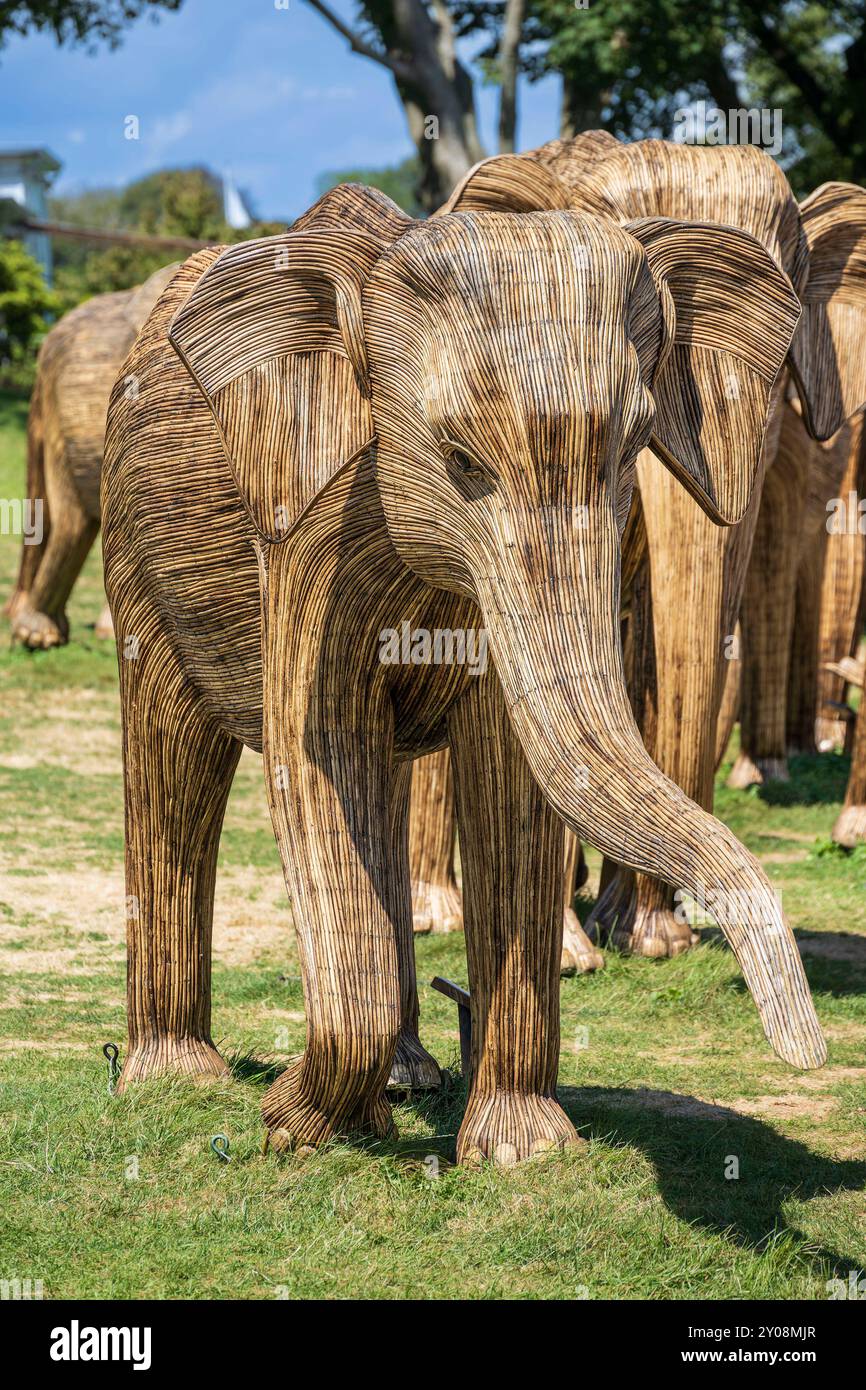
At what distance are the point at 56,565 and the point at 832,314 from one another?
7.15m

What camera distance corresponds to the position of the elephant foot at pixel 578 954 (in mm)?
6449

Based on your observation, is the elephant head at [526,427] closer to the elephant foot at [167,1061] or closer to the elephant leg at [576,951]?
the elephant foot at [167,1061]

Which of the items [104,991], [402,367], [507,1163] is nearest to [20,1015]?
[104,991]

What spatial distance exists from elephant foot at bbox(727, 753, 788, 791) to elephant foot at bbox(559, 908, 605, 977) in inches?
157

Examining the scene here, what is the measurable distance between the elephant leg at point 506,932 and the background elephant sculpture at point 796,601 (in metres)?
5.56

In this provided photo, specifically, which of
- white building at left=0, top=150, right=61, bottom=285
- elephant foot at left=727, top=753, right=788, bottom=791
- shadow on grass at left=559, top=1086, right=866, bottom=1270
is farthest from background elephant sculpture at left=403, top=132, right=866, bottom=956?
white building at left=0, top=150, right=61, bottom=285

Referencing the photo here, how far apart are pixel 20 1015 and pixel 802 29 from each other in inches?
866

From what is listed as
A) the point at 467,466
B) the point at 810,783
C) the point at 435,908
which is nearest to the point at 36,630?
the point at 810,783

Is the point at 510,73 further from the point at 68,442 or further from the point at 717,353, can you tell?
the point at 717,353

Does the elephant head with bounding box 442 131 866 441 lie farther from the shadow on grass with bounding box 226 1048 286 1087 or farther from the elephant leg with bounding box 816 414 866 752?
the elephant leg with bounding box 816 414 866 752

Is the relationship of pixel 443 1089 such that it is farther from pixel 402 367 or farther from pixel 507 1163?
pixel 402 367

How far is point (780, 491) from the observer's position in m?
9.78

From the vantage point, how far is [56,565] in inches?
480

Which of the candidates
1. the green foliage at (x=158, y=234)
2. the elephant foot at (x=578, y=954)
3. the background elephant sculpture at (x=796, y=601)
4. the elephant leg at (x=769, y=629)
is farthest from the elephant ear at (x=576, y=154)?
the green foliage at (x=158, y=234)
